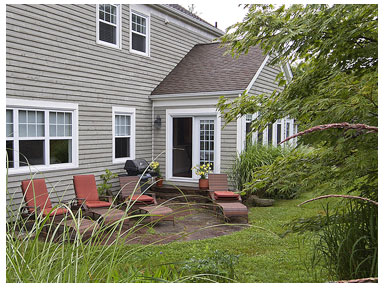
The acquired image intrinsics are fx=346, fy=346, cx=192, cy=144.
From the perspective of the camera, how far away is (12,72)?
7.46 meters

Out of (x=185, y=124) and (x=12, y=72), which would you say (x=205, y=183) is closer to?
(x=185, y=124)

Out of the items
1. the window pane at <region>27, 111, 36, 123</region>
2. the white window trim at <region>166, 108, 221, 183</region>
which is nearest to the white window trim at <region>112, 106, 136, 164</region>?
the white window trim at <region>166, 108, 221, 183</region>

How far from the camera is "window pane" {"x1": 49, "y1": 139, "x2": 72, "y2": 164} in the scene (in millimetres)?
8547

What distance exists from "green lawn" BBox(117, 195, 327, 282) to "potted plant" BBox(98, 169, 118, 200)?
401 cm

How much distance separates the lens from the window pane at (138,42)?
11016 mm

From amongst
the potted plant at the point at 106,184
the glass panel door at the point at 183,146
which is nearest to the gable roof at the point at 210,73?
the glass panel door at the point at 183,146

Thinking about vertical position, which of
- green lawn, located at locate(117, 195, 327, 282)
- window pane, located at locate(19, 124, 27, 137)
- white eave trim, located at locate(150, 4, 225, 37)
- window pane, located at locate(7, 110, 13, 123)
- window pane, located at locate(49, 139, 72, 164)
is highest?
white eave trim, located at locate(150, 4, 225, 37)

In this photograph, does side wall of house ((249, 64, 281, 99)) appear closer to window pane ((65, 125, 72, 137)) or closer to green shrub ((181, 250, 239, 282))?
window pane ((65, 125, 72, 137))

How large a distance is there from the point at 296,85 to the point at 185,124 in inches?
441

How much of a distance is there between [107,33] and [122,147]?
340 cm

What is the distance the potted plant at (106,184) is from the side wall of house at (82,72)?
0.71 ft
